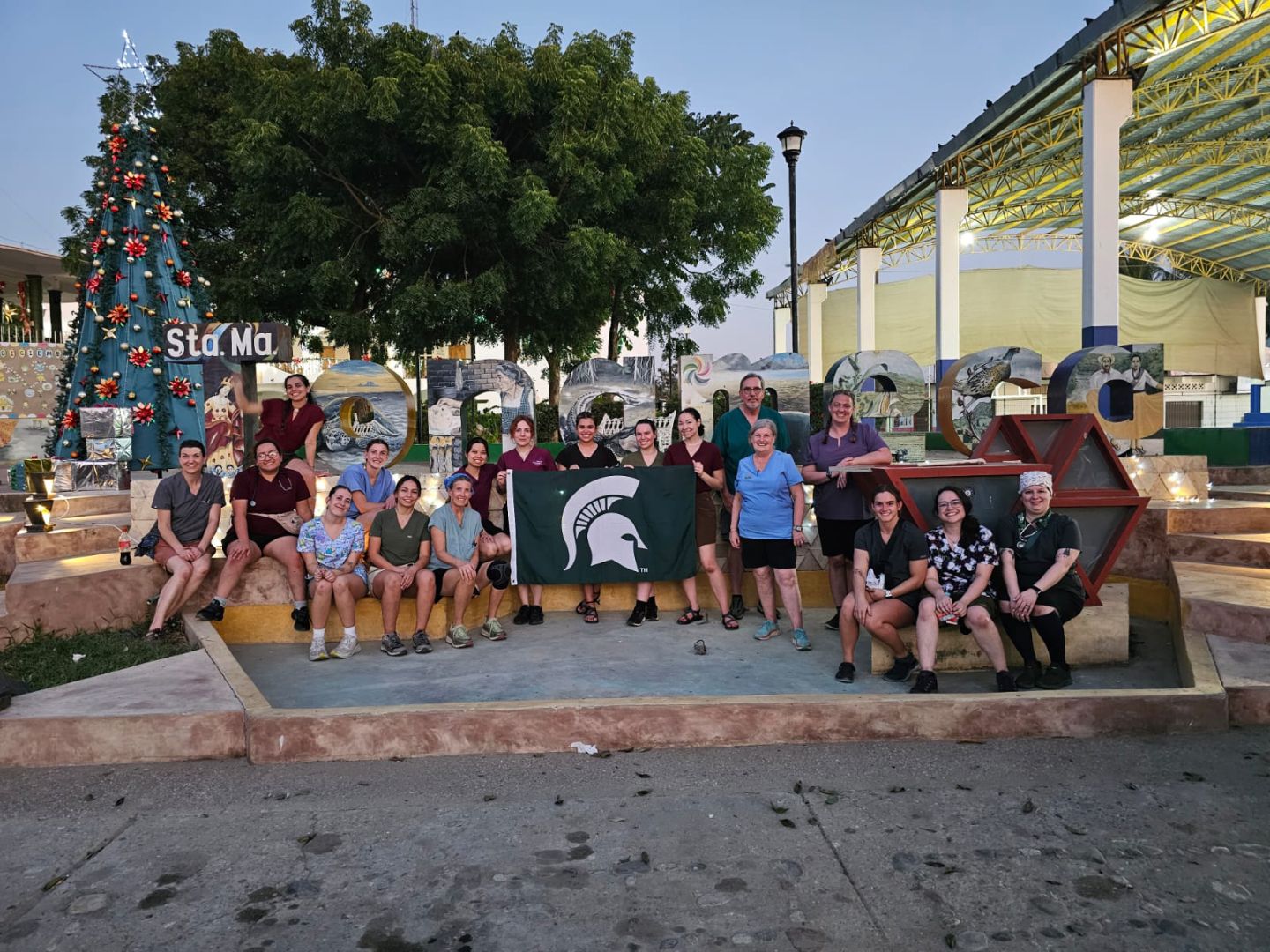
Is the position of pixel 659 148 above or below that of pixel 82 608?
above

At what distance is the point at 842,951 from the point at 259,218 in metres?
19.4

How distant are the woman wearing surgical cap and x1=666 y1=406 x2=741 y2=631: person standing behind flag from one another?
2273mm

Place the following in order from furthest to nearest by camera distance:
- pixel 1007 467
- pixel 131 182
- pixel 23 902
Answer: pixel 131 182 → pixel 1007 467 → pixel 23 902

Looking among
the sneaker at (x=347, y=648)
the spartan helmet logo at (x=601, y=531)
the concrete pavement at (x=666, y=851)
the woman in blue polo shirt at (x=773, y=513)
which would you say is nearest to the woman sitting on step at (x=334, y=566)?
the sneaker at (x=347, y=648)

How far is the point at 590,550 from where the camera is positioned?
7.45 metres

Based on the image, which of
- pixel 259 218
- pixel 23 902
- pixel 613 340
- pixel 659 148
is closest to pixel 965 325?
pixel 613 340

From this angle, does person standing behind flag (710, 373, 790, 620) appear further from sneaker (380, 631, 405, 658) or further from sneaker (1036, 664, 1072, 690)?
sneaker (380, 631, 405, 658)

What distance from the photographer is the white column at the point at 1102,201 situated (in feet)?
51.3

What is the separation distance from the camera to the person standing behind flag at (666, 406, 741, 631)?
7172 mm

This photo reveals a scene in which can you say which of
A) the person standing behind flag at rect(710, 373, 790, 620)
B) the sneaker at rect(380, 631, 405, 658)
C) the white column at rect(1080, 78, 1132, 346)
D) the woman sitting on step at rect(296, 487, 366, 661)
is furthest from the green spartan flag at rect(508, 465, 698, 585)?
the white column at rect(1080, 78, 1132, 346)

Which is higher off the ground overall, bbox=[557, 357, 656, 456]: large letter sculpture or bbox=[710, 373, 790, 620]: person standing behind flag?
bbox=[557, 357, 656, 456]: large letter sculpture

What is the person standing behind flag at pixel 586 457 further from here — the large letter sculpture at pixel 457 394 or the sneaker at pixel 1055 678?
the sneaker at pixel 1055 678

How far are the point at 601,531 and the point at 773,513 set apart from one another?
165cm

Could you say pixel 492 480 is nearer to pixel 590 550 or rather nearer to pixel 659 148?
pixel 590 550
